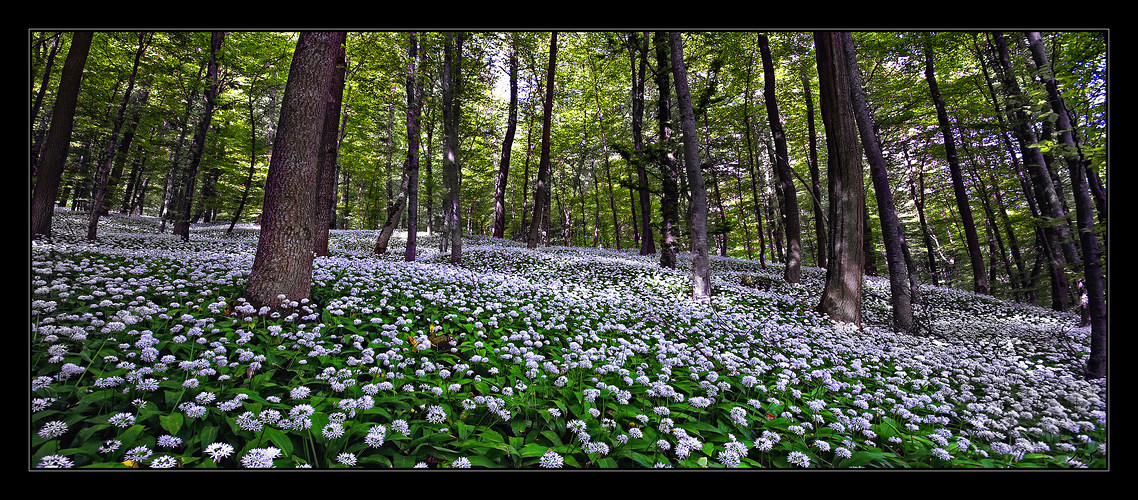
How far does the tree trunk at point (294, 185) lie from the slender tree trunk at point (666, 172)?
9.90 metres

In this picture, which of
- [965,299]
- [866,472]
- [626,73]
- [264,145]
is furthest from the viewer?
[264,145]

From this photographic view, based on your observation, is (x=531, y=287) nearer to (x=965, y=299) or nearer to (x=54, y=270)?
(x=54, y=270)

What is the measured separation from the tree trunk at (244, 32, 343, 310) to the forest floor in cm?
36

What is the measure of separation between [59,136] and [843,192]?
56.2ft

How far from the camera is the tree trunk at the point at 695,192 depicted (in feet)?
28.3

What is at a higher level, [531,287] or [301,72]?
[301,72]

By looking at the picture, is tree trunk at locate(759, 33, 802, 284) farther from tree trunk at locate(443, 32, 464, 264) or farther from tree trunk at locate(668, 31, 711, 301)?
tree trunk at locate(443, 32, 464, 264)

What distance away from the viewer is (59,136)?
812cm

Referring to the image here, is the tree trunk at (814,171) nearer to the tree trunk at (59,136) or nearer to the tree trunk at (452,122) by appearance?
the tree trunk at (452,122)

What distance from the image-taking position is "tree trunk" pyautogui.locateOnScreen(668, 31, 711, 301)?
8633mm

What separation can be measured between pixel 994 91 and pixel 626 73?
14.1 metres

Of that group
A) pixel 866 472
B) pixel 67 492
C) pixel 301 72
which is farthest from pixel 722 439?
pixel 301 72

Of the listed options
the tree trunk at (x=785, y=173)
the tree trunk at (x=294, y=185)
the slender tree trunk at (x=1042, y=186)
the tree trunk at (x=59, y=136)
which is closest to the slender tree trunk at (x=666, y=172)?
the tree trunk at (x=785, y=173)

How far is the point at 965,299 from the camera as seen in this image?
12.5m
